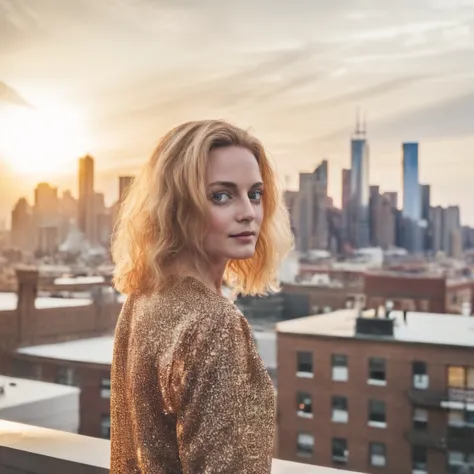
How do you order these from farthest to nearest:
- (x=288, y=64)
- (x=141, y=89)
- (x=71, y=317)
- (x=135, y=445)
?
(x=71, y=317) < (x=141, y=89) < (x=288, y=64) < (x=135, y=445)

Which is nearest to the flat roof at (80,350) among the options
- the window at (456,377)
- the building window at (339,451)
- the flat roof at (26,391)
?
the flat roof at (26,391)

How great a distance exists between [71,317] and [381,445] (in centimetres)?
129

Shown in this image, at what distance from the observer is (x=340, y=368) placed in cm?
207

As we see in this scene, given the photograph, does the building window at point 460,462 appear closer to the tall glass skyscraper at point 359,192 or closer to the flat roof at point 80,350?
the tall glass skyscraper at point 359,192

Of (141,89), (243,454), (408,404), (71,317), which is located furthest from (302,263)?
(243,454)

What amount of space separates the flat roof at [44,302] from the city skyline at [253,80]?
1.11 ft

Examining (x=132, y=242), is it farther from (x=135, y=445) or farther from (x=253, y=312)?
(x=253, y=312)

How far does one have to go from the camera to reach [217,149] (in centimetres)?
74

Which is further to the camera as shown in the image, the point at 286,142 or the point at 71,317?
the point at 71,317

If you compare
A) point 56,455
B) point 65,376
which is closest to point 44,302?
point 65,376

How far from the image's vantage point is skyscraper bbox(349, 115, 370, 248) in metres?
2.06

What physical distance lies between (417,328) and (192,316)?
143cm

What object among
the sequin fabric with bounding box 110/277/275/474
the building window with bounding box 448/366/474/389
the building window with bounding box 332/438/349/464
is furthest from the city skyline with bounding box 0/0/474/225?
the sequin fabric with bounding box 110/277/275/474

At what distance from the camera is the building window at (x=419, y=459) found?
1.99 m
